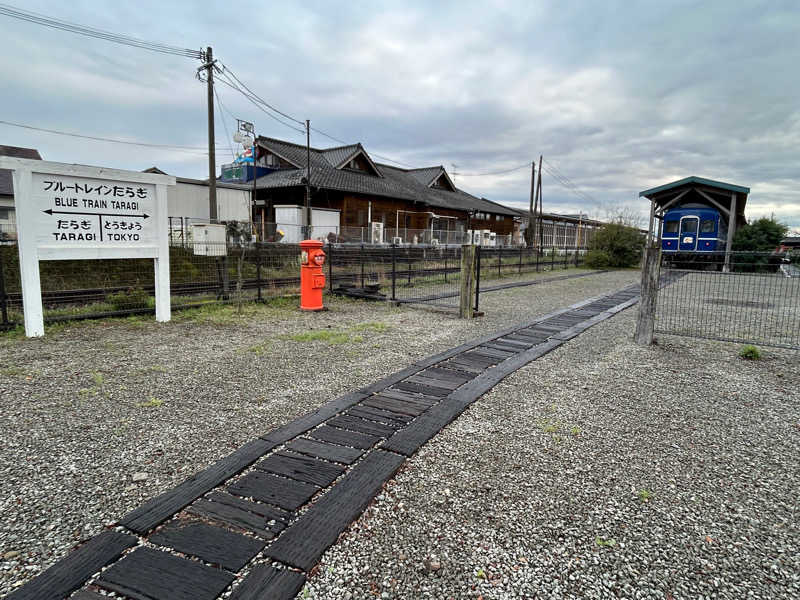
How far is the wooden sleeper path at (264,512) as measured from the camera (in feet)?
6.20

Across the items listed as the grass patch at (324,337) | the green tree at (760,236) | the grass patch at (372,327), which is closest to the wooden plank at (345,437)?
the grass patch at (324,337)

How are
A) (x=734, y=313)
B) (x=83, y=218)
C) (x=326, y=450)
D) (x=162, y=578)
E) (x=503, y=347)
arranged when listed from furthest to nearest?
(x=734, y=313) < (x=83, y=218) < (x=503, y=347) < (x=326, y=450) < (x=162, y=578)

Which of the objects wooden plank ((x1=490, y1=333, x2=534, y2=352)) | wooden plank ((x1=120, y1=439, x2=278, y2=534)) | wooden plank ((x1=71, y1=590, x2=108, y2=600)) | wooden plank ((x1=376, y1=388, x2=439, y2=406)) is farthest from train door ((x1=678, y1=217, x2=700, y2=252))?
wooden plank ((x1=71, y1=590, x2=108, y2=600))

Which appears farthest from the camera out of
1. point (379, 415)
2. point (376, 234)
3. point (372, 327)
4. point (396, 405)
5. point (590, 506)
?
point (376, 234)

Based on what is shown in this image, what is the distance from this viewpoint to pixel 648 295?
6.34 metres

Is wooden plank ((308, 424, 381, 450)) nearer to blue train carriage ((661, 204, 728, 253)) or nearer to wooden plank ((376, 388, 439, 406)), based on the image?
wooden plank ((376, 388, 439, 406))

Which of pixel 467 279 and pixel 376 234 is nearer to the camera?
pixel 467 279

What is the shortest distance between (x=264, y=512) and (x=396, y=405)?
1.71 meters

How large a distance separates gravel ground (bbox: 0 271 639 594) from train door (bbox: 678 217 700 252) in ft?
69.0

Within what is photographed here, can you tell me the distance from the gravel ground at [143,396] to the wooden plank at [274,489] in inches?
14.8

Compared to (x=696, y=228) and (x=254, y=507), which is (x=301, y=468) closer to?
(x=254, y=507)

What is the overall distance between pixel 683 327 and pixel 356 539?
305 inches

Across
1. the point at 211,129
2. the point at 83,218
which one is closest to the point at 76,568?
the point at 83,218

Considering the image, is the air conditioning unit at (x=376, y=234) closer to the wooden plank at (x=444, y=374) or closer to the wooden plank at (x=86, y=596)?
the wooden plank at (x=444, y=374)
